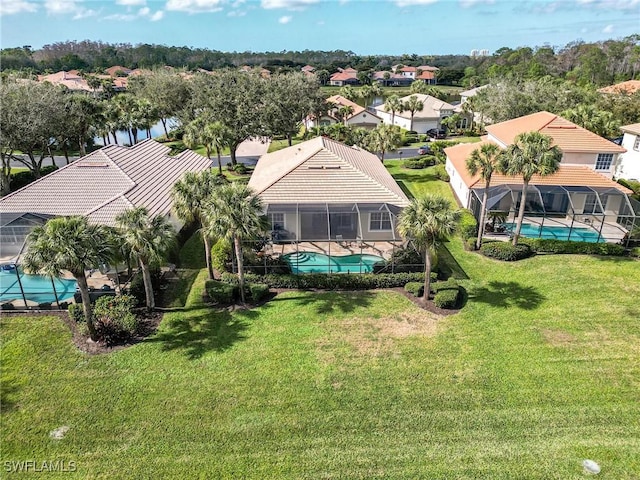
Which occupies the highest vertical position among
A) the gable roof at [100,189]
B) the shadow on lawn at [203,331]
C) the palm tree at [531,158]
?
the palm tree at [531,158]

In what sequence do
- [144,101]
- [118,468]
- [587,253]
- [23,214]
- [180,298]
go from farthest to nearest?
[144,101] < [587,253] < [23,214] < [180,298] < [118,468]

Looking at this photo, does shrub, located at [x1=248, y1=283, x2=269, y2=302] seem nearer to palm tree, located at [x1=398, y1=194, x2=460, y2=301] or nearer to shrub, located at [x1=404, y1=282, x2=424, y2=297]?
shrub, located at [x1=404, y1=282, x2=424, y2=297]

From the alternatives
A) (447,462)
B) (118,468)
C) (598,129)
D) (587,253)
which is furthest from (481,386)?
(598,129)

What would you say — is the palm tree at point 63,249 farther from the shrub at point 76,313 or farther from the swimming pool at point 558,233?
the swimming pool at point 558,233

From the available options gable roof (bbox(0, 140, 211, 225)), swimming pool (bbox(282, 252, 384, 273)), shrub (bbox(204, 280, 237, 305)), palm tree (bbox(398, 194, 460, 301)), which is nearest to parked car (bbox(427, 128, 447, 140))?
swimming pool (bbox(282, 252, 384, 273))

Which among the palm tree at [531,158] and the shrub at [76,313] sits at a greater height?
the palm tree at [531,158]

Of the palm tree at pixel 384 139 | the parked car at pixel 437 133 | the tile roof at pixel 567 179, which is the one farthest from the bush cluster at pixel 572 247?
the parked car at pixel 437 133

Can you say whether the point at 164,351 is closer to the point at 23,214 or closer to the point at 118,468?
the point at 118,468
